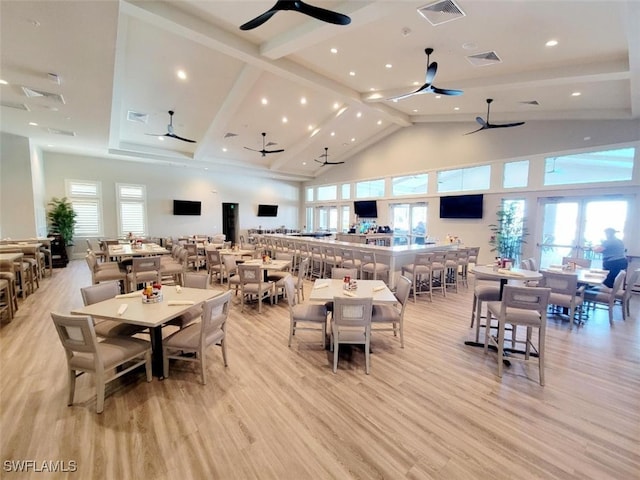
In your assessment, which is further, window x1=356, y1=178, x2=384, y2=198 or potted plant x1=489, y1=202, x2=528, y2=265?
window x1=356, y1=178, x2=384, y2=198

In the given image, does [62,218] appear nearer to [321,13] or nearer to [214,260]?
[214,260]

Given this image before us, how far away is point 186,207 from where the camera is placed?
12.4 m

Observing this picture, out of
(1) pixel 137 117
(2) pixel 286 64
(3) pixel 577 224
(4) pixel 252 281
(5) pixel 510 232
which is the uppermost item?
(2) pixel 286 64

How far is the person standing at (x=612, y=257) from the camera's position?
200 inches

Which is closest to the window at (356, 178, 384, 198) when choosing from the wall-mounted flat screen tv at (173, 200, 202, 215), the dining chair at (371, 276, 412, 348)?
the wall-mounted flat screen tv at (173, 200, 202, 215)

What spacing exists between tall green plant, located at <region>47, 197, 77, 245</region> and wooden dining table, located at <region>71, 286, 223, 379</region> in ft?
29.5

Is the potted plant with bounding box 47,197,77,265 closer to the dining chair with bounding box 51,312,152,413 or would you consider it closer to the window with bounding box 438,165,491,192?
the dining chair with bounding box 51,312,152,413

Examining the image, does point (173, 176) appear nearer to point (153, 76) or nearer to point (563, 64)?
point (153, 76)

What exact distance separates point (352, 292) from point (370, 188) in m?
9.98

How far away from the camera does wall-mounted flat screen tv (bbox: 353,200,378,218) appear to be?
1238cm

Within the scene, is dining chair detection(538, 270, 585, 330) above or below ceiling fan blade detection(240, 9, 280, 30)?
below

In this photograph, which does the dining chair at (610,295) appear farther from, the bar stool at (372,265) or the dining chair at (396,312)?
the dining chair at (396,312)

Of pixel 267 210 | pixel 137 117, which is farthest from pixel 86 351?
pixel 267 210

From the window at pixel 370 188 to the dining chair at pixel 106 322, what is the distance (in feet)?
34.9
